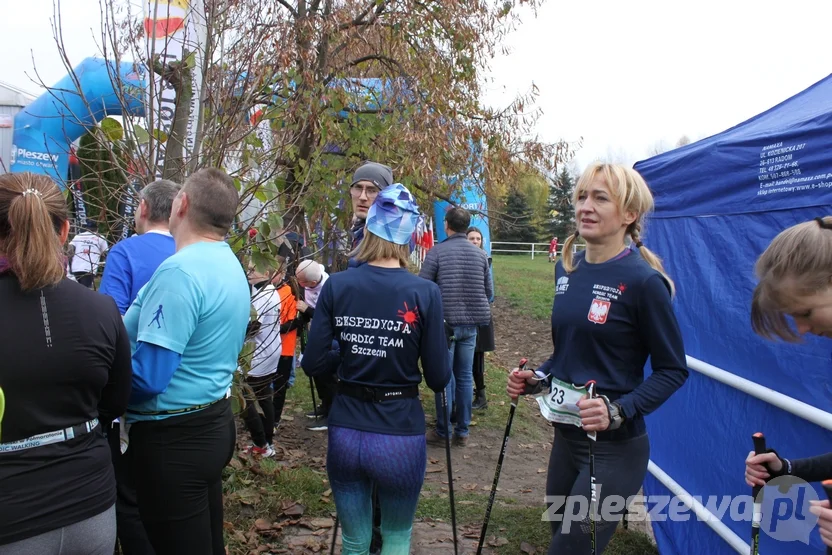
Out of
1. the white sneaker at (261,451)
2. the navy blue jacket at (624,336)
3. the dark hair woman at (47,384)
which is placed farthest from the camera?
the white sneaker at (261,451)

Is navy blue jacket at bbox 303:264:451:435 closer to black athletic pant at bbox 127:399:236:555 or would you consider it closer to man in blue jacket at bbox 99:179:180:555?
black athletic pant at bbox 127:399:236:555

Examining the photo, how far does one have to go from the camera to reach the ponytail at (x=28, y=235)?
6.23 ft

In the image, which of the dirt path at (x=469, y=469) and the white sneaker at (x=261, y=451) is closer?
the dirt path at (x=469, y=469)

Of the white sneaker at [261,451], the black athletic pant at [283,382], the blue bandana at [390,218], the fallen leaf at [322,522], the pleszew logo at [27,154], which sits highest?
the pleszew logo at [27,154]

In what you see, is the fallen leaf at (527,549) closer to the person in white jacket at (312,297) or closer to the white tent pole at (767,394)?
the white tent pole at (767,394)

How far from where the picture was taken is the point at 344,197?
705 cm

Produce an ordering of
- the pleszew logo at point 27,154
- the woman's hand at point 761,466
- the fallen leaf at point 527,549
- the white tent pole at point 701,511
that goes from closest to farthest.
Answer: the woman's hand at point 761,466, the white tent pole at point 701,511, the fallen leaf at point 527,549, the pleszew logo at point 27,154

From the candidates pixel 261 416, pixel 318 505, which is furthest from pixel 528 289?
pixel 318 505

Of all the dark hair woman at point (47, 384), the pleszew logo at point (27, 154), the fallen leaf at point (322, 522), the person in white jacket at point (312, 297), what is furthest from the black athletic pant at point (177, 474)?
the pleszew logo at point (27, 154)

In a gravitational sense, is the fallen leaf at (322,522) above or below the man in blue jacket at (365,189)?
below

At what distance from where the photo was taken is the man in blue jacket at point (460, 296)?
20.7 feet

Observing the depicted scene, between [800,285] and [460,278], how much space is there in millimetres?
4536

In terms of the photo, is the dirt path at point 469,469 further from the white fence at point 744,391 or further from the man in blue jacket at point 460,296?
the white fence at point 744,391

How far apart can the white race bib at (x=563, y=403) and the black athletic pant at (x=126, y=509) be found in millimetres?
1919
